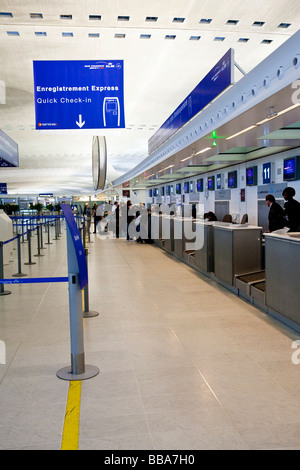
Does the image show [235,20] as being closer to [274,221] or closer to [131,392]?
[274,221]

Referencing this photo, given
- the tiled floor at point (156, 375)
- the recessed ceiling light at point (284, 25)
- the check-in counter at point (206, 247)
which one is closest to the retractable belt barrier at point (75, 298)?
the tiled floor at point (156, 375)

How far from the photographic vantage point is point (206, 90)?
29.0 ft

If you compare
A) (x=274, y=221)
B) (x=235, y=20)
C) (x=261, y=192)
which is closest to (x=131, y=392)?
(x=274, y=221)

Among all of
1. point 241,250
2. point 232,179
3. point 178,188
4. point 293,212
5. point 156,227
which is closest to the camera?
point 241,250

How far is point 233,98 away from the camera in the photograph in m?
6.10

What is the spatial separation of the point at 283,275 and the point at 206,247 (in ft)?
11.1

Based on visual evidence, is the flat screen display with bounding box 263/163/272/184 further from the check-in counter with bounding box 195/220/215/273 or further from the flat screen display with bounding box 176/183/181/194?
the flat screen display with bounding box 176/183/181/194

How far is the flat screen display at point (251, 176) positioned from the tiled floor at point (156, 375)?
603cm

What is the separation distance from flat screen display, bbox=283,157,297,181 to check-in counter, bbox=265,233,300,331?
4.69m

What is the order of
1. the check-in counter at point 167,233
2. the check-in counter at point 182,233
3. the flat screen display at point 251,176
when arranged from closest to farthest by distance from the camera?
the check-in counter at point 182,233
the flat screen display at point 251,176
the check-in counter at point 167,233

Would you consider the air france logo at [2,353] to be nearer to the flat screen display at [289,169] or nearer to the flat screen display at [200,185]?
the flat screen display at [289,169]

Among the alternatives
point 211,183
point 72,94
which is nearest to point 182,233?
point 72,94

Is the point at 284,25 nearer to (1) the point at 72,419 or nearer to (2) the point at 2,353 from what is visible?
(2) the point at 2,353

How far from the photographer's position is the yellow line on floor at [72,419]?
2.76m
